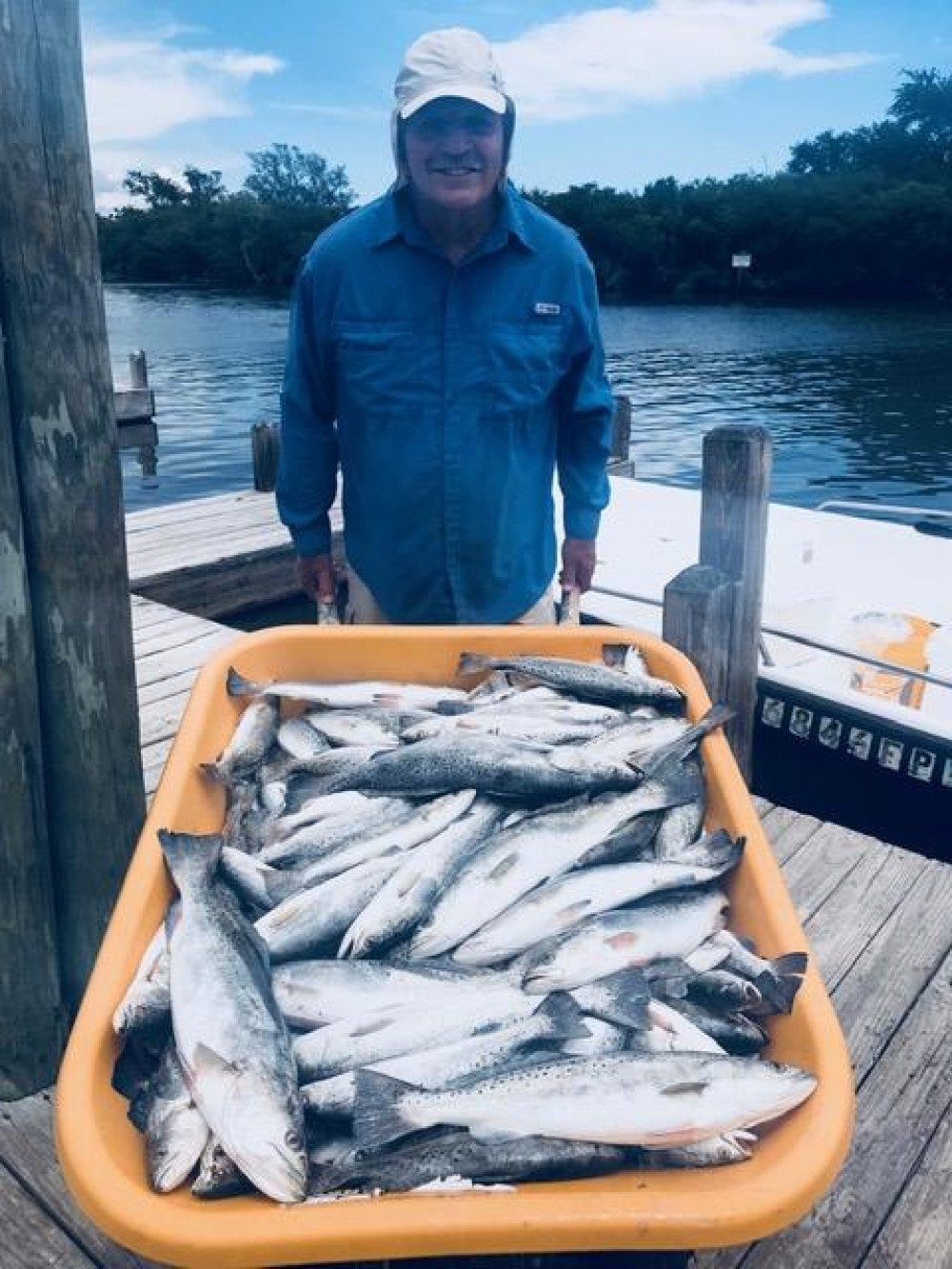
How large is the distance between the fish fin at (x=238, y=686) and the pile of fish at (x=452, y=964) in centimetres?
1

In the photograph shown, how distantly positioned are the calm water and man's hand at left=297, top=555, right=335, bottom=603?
442 inches

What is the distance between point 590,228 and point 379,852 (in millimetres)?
93719

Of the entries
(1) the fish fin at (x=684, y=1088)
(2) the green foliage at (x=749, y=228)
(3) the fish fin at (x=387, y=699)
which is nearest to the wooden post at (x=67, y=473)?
(3) the fish fin at (x=387, y=699)

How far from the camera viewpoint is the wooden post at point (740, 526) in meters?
4.12

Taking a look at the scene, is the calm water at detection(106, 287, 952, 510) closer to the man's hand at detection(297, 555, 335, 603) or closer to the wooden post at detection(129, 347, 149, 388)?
the wooden post at detection(129, 347, 149, 388)

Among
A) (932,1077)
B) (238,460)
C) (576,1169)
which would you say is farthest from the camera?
(238,460)

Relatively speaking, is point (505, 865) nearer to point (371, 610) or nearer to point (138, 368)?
point (371, 610)

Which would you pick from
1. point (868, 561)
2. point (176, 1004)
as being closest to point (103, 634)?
point (176, 1004)

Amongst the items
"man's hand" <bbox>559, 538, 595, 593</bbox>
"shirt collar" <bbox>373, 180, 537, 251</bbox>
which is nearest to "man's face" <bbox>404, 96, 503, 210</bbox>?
"shirt collar" <bbox>373, 180, 537, 251</bbox>

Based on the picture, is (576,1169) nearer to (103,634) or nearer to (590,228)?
(103,634)

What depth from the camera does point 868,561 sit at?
8266mm

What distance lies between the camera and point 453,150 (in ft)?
11.2

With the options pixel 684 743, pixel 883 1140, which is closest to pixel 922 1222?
pixel 883 1140

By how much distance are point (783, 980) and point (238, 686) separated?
5.88 ft
